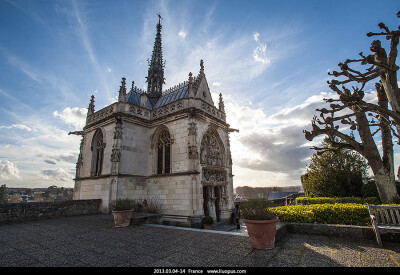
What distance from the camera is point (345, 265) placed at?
384 cm

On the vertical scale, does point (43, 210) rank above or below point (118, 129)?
below

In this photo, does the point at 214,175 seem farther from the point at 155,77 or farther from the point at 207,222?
the point at 155,77

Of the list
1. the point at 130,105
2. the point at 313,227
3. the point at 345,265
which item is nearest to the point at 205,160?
the point at 130,105

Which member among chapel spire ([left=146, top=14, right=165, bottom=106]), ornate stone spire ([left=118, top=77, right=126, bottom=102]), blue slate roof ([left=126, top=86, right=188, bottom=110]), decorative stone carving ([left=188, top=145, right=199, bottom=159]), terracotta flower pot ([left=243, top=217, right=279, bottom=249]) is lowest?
terracotta flower pot ([left=243, top=217, right=279, bottom=249])

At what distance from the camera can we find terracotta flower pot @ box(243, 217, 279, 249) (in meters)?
4.93

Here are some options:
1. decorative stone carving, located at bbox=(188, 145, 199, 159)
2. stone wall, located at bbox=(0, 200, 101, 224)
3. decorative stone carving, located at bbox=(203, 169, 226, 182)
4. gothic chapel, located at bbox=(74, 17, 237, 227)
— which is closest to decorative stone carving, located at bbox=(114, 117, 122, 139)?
gothic chapel, located at bbox=(74, 17, 237, 227)

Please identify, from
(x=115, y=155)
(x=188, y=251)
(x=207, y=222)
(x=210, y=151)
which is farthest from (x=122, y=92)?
(x=188, y=251)

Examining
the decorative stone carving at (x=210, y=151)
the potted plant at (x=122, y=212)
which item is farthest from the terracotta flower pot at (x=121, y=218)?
the decorative stone carving at (x=210, y=151)

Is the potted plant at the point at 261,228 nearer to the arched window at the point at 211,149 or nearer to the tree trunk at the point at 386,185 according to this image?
the arched window at the point at 211,149

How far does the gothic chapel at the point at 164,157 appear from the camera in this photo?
12312 mm

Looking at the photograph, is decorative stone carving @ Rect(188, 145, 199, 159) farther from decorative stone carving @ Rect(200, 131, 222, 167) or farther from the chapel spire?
the chapel spire

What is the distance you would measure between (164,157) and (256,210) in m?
9.70

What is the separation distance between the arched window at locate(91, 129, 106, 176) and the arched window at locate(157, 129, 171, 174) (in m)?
4.29

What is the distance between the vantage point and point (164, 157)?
46.4 feet
